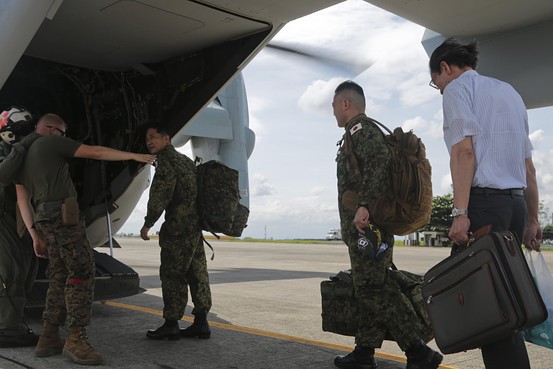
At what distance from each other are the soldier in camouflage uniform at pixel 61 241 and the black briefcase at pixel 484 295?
231 centimetres

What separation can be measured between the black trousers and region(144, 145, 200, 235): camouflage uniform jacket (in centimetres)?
251

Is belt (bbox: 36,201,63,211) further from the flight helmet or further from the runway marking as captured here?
the runway marking

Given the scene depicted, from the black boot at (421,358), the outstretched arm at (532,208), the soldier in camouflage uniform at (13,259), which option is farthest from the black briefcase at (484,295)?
the soldier in camouflage uniform at (13,259)

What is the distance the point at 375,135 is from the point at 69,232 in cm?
216

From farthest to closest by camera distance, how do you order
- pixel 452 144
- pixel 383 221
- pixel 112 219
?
pixel 112 219 < pixel 383 221 < pixel 452 144

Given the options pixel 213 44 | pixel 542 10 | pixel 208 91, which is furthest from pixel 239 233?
pixel 542 10

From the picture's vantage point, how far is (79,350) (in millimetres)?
3863

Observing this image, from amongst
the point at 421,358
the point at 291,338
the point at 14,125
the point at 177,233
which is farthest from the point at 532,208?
the point at 14,125

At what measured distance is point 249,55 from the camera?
5062 mm

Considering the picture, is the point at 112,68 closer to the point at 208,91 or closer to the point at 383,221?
the point at 208,91

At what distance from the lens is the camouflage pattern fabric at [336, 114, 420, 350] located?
3.55m

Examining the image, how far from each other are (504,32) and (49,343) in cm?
400

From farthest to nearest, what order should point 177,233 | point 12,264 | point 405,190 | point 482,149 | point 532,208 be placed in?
point 177,233 < point 12,264 < point 405,190 < point 532,208 < point 482,149

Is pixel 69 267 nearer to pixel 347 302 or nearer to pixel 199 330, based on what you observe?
pixel 199 330
